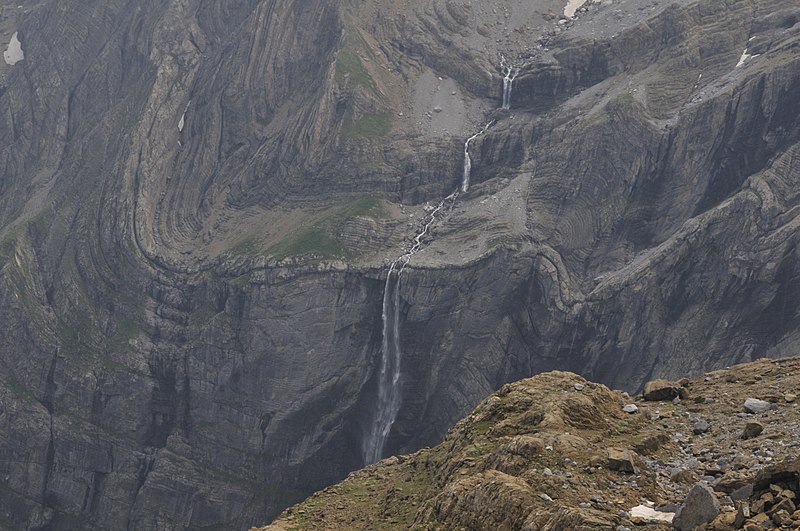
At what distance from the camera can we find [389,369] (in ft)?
474

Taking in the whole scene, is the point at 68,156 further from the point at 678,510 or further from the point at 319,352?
the point at 678,510

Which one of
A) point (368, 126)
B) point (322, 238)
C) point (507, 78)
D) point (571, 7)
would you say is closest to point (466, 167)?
point (368, 126)

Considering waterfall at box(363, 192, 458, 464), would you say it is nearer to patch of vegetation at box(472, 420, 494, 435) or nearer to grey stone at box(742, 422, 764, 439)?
patch of vegetation at box(472, 420, 494, 435)

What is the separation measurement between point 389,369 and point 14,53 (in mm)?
87390

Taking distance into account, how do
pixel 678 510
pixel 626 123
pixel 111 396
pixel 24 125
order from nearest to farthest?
pixel 678 510, pixel 626 123, pixel 111 396, pixel 24 125

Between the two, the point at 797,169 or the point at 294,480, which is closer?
the point at 797,169

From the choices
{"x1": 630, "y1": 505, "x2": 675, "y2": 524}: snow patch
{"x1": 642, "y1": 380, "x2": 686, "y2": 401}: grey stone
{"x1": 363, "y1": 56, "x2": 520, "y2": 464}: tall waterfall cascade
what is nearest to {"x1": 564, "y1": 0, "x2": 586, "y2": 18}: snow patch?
{"x1": 363, "y1": 56, "x2": 520, "y2": 464}: tall waterfall cascade

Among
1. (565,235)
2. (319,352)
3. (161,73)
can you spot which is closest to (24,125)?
(161,73)

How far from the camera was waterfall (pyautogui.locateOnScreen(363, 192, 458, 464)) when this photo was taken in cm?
14312

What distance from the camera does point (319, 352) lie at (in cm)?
14500

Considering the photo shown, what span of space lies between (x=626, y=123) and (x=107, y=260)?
65.0m

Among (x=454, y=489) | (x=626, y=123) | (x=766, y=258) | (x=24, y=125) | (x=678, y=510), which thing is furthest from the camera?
(x=24, y=125)

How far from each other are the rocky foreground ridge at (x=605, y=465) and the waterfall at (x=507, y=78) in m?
101

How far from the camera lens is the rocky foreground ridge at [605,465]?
40562mm
